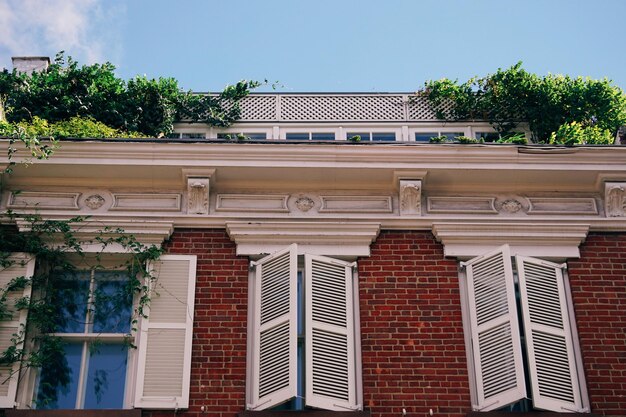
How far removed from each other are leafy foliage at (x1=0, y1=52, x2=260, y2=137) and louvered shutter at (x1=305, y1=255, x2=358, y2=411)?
6621 millimetres

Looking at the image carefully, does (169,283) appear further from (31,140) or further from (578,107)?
(578,107)

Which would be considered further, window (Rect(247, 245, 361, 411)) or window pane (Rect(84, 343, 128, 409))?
window pane (Rect(84, 343, 128, 409))

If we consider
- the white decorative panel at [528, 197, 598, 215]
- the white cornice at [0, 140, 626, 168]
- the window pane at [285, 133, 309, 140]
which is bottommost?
the white decorative panel at [528, 197, 598, 215]

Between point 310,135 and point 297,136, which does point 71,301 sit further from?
point 310,135

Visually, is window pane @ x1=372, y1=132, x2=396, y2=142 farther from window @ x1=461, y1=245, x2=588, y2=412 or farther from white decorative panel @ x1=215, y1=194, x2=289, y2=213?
window @ x1=461, y1=245, x2=588, y2=412

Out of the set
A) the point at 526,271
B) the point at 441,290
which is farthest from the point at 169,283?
the point at 526,271

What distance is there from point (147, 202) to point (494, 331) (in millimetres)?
4437

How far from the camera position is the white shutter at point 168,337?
33.6 ft

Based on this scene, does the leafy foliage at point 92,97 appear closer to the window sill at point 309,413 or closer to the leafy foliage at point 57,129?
the leafy foliage at point 57,129

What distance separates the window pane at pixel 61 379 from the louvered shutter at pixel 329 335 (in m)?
2.58

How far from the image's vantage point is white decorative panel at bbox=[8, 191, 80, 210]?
11641mm

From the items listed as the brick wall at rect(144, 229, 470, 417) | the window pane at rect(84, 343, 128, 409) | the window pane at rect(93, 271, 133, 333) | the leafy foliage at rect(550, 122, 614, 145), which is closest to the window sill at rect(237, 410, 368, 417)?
the brick wall at rect(144, 229, 470, 417)

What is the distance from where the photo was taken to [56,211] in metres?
11.6

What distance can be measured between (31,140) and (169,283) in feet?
7.59
